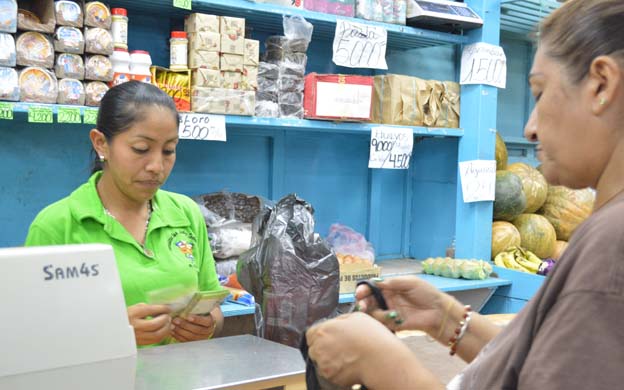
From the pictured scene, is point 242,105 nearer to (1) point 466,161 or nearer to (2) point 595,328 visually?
(1) point 466,161

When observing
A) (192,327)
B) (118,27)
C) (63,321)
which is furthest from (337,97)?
(63,321)

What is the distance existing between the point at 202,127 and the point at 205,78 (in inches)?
8.1

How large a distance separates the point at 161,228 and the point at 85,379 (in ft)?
2.90

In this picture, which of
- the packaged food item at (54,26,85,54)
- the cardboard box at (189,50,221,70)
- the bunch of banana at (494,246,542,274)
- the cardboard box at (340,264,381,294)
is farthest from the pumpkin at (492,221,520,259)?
the packaged food item at (54,26,85,54)

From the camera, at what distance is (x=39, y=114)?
245cm

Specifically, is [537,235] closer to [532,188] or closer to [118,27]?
[532,188]

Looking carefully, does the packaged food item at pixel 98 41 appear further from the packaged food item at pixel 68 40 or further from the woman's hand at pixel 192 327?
the woman's hand at pixel 192 327

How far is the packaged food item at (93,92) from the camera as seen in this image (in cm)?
257

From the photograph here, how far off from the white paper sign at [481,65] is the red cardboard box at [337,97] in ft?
2.39

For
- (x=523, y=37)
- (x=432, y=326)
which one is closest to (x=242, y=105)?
(x=432, y=326)

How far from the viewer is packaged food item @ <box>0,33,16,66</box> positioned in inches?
92.9

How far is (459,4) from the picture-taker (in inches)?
147

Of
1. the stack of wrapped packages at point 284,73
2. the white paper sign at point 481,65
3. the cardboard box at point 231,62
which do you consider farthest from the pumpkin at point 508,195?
the cardboard box at point 231,62

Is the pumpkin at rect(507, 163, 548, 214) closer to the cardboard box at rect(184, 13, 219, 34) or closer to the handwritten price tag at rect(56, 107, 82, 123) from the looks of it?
the cardboard box at rect(184, 13, 219, 34)
